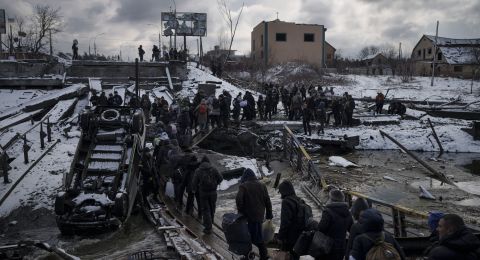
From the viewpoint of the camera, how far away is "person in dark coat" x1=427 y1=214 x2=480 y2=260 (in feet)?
13.0

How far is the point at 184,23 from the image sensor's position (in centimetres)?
4250

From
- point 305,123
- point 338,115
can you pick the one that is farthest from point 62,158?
point 338,115

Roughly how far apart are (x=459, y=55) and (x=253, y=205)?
63.3m

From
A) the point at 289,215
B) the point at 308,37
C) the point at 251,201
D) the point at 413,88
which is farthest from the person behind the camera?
the point at 308,37

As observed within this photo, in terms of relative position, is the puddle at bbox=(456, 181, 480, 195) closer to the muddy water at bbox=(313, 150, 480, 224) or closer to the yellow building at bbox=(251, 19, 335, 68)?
the muddy water at bbox=(313, 150, 480, 224)

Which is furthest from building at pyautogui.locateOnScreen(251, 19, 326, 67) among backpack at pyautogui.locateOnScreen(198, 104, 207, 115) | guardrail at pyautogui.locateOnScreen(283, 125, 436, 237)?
guardrail at pyautogui.locateOnScreen(283, 125, 436, 237)

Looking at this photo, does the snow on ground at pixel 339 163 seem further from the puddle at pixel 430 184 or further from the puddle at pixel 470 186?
the puddle at pixel 470 186

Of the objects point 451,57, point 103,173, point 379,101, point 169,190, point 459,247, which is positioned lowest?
point 169,190

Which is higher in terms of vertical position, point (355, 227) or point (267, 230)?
point (355, 227)

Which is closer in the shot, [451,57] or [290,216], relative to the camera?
[290,216]

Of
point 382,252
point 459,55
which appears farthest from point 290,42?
point 382,252

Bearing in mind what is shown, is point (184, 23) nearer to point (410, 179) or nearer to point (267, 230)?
point (410, 179)

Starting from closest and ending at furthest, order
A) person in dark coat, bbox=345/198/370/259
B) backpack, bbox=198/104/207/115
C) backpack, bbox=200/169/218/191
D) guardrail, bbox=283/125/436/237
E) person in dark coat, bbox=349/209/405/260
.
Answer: person in dark coat, bbox=349/209/405/260, person in dark coat, bbox=345/198/370/259, guardrail, bbox=283/125/436/237, backpack, bbox=200/169/218/191, backpack, bbox=198/104/207/115

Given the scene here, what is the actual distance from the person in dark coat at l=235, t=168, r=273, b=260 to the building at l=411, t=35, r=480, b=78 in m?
56.1
